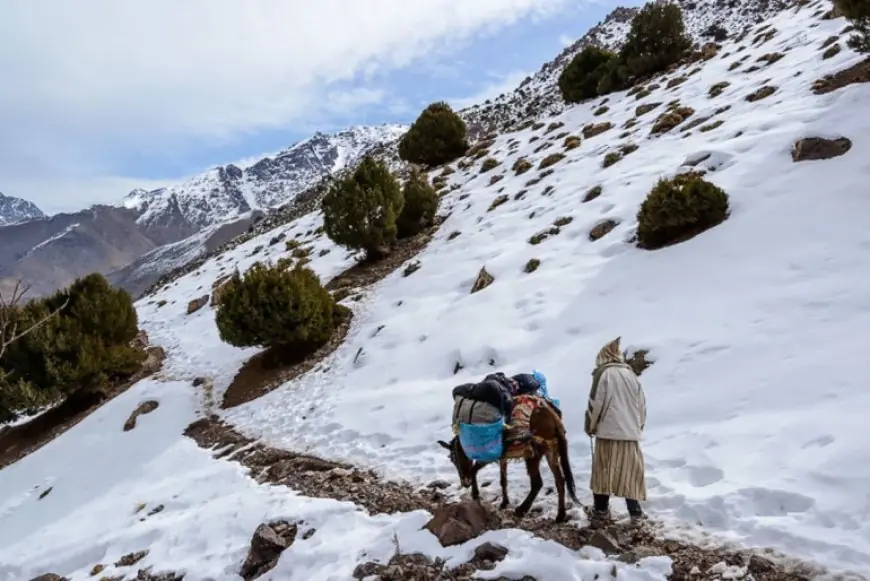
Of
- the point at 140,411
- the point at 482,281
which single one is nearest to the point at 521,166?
the point at 482,281

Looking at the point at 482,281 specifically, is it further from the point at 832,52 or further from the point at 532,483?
the point at 832,52

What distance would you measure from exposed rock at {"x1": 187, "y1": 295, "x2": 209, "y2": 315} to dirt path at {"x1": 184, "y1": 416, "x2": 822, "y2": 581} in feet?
34.1

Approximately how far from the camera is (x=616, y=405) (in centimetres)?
526

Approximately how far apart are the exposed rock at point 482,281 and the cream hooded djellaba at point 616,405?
745 centimetres

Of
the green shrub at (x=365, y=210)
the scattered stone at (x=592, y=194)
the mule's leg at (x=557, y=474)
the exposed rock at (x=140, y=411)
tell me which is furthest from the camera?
the green shrub at (x=365, y=210)

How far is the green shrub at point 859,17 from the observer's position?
12.2 metres

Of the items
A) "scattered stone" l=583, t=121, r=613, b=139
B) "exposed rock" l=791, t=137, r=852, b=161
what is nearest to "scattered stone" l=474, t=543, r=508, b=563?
"exposed rock" l=791, t=137, r=852, b=161

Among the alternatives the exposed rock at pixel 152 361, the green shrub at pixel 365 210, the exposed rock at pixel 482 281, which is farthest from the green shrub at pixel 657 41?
the exposed rock at pixel 152 361

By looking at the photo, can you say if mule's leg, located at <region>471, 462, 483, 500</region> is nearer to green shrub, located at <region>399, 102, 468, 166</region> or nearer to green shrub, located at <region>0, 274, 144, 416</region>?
green shrub, located at <region>0, 274, 144, 416</region>

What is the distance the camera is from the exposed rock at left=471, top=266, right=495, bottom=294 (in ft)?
42.1

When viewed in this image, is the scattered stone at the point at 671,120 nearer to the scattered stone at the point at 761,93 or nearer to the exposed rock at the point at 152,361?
the scattered stone at the point at 761,93

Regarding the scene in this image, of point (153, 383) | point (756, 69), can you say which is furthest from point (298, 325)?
point (756, 69)

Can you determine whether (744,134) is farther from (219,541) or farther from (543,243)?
(219,541)

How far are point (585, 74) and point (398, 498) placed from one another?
1140 inches
